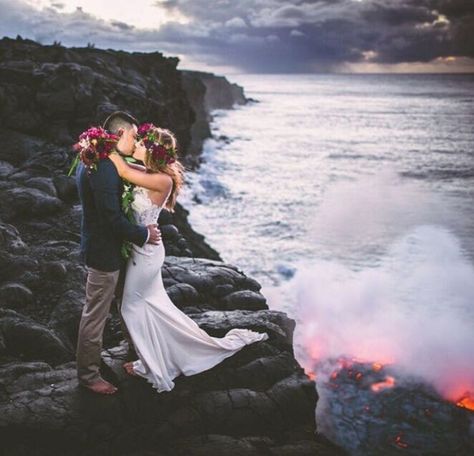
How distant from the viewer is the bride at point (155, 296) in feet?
15.2

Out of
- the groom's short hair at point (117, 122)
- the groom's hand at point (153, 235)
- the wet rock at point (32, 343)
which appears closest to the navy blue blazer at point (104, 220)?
the groom's hand at point (153, 235)

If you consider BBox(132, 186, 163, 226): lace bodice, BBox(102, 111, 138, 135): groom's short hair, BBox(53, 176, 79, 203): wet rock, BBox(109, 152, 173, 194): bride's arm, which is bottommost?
BBox(53, 176, 79, 203): wet rock

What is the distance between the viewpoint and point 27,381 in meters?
5.10

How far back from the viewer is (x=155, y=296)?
197 inches

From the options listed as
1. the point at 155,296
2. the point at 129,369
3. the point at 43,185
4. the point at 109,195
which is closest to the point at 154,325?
the point at 155,296

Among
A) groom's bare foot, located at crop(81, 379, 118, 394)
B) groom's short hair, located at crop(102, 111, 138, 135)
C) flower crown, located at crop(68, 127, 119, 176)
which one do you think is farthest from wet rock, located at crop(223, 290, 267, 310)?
flower crown, located at crop(68, 127, 119, 176)

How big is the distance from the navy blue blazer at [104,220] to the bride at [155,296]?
0.77 feet

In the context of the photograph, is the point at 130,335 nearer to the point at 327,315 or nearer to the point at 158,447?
the point at 158,447

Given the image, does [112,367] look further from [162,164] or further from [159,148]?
[159,148]

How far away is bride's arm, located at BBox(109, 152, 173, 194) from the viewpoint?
4.52m

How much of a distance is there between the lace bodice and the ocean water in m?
6.61

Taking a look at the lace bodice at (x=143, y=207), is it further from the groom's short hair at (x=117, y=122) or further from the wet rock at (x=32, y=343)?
the wet rock at (x=32, y=343)

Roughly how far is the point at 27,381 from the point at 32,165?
24.8 feet

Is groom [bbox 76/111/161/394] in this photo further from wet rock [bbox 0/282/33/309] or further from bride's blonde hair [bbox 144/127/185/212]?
wet rock [bbox 0/282/33/309]
